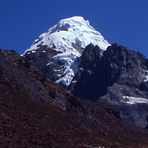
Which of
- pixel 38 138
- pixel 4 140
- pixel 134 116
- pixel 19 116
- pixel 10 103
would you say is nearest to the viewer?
pixel 4 140

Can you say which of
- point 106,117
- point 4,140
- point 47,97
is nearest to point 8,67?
point 47,97

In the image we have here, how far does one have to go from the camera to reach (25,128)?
28.2m

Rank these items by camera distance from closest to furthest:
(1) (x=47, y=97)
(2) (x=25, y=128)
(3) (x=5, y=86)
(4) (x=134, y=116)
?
(2) (x=25, y=128), (3) (x=5, y=86), (1) (x=47, y=97), (4) (x=134, y=116)

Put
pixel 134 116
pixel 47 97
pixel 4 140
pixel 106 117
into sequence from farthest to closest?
Answer: pixel 134 116 < pixel 106 117 < pixel 47 97 < pixel 4 140

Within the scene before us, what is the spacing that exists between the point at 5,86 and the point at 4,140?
2195 cm

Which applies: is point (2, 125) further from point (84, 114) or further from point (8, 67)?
point (84, 114)

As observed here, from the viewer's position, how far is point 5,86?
44.1 m

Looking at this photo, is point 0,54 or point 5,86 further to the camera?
point 0,54

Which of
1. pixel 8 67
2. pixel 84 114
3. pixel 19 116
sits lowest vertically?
pixel 19 116

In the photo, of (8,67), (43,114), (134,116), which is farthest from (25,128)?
(134,116)

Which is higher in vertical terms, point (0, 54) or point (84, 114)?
point (0, 54)

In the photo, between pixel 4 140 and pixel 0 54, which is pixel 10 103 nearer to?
pixel 4 140

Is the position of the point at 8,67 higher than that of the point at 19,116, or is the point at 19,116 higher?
the point at 8,67

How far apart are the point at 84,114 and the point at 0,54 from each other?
2527cm
